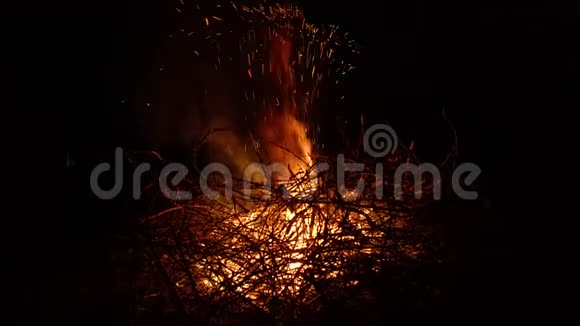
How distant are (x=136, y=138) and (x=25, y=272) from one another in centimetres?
135

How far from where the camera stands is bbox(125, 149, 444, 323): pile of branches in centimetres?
191

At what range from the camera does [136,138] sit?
11.7 ft

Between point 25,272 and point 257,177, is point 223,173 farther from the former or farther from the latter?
point 25,272

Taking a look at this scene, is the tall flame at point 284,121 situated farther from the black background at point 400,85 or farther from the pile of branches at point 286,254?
the black background at point 400,85

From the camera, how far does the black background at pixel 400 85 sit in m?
2.46

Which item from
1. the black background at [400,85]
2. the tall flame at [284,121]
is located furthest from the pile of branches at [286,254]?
the tall flame at [284,121]

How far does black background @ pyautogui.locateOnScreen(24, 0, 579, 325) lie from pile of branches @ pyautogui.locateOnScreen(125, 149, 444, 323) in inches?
11.9

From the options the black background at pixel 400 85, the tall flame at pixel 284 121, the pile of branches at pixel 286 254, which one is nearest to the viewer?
the pile of branches at pixel 286 254

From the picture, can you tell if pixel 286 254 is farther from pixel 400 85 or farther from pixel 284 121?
pixel 400 85

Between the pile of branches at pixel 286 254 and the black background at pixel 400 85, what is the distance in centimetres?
30

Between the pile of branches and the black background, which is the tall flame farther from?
the black background

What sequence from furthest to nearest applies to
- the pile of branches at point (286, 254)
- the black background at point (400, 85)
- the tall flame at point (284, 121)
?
the tall flame at point (284, 121)
the black background at point (400, 85)
the pile of branches at point (286, 254)

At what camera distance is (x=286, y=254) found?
1.94m

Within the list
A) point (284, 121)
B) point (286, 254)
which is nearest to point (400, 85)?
point (284, 121)
